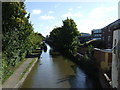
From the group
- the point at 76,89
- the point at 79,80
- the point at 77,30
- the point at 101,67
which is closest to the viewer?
the point at 76,89

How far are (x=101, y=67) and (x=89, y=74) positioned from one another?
1417 millimetres

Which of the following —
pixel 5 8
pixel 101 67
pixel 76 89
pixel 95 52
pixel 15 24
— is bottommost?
pixel 76 89

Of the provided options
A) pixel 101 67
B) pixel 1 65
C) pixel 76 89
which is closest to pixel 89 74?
pixel 101 67

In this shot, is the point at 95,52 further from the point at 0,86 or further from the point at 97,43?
the point at 97,43

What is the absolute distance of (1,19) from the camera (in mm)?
11047

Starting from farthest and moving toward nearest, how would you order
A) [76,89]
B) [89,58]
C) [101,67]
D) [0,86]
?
[89,58], [101,67], [76,89], [0,86]

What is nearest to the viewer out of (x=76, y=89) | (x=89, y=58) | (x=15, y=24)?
(x=76, y=89)

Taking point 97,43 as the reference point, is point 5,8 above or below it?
above

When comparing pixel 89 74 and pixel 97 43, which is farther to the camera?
pixel 97 43

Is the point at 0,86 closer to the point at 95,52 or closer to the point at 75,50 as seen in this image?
the point at 95,52

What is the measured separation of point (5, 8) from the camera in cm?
1110

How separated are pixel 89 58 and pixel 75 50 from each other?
1108 cm

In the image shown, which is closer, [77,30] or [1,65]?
[1,65]

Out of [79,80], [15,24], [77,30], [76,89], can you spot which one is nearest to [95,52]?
[79,80]
